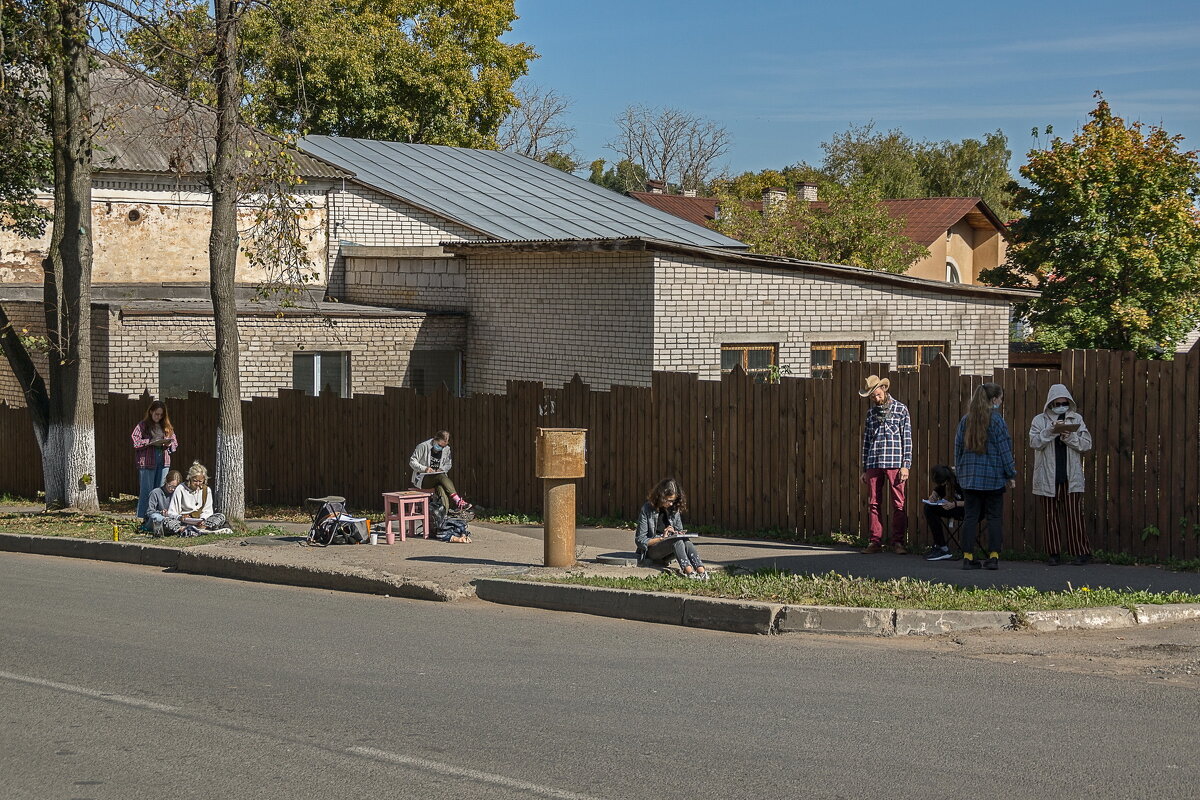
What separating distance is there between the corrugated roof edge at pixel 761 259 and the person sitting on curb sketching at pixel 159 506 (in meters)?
6.58

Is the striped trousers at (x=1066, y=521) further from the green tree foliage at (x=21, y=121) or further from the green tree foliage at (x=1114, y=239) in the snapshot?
the green tree foliage at (x=1114, y=239)

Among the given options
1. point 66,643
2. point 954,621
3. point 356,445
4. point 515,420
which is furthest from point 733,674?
point 356,445

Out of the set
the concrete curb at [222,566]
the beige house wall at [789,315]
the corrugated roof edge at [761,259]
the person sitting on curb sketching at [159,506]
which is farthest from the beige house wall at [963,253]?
the concrete curb at [222,566]

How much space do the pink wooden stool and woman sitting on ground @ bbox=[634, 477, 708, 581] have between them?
10.8ft

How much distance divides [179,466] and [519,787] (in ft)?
50.3

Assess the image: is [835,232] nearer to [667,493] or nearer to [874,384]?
[874,384]

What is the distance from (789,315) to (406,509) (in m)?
7.06

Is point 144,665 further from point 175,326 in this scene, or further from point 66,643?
point 175,326

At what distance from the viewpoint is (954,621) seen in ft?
31.1

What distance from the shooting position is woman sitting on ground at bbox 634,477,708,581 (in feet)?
37.8

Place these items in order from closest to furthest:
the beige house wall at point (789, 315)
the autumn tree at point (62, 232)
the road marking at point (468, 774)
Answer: the road marking at point (468, 774) < the autumn tree at point (62, 232) < the beige house wall at point (789, 315)

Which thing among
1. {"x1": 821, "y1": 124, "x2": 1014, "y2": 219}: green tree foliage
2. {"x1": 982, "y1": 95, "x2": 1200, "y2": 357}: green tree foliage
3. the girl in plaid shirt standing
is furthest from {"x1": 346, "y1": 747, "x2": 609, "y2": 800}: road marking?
{"x1": 821, "y1": 124, "x2": 1014, "y2": 219}: green tree foliage

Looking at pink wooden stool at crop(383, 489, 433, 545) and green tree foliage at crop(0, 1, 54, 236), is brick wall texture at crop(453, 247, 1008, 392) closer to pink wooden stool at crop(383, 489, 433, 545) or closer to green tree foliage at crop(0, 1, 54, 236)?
pink wooden stool at crop(383, 489, 433, 545)

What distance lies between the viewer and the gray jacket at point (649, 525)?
11.9m
